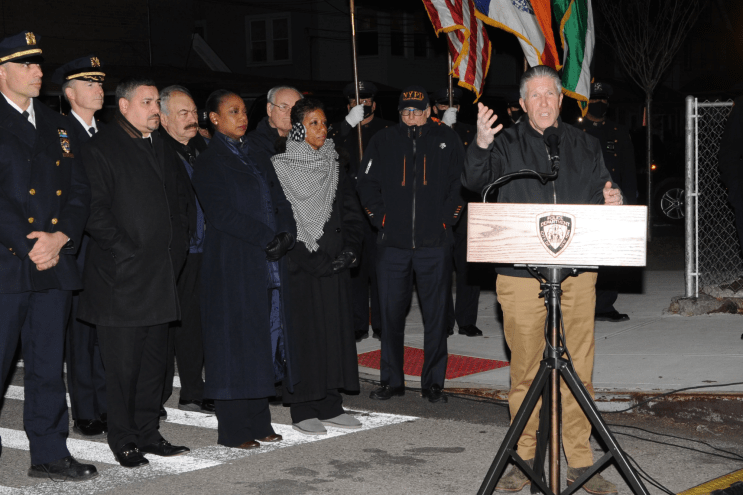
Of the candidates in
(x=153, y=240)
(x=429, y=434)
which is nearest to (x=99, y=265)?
(x=153, y=240)

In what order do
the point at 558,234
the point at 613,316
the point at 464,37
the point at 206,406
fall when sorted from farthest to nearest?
1. the point at 613,316
2. the point at 464,37
3. the point at 206,406
4. the point at 558,234

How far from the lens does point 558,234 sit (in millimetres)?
4137

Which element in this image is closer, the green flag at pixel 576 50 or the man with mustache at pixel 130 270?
the man with mustache at pixel 130 270

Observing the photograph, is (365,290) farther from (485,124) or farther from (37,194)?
(485,124)

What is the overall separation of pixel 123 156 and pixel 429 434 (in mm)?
2715

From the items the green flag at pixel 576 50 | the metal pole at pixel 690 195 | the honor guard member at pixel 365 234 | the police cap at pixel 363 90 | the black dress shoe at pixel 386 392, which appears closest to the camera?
the black dress shoe at pixel 386 392

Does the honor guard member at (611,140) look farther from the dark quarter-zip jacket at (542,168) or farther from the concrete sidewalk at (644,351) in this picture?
the dark quarter-zip jacket at (542,168)

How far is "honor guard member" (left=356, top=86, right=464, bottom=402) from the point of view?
7.55 m

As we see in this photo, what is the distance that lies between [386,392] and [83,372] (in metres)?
2.36

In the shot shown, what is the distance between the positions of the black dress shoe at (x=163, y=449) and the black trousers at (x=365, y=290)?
3.98 meters

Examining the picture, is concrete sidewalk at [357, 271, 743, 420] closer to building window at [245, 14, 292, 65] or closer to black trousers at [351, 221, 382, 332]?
black trousers at [351, 221, 382, 332]

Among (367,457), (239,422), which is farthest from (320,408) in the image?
(367,457)

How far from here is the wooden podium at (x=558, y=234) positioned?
4.06 m

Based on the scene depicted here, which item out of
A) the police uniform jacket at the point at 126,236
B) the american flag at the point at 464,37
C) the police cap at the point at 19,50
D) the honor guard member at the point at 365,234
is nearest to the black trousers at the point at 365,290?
the honor guard member at the point at 365,234
